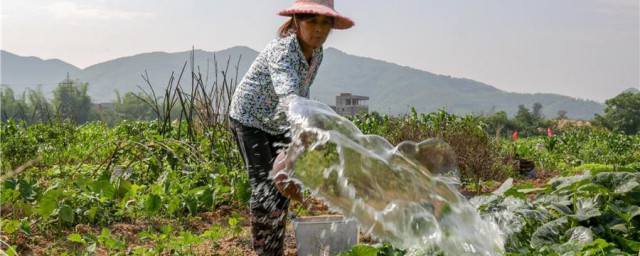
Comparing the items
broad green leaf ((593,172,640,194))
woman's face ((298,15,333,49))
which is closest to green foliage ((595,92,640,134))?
broad green leaf ((593,172,640,194))

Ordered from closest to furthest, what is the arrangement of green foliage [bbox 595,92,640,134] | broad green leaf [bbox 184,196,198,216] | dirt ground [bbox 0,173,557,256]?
dirt ground [bbox 0,173,557,256], broad green leaf [bbox 184,196,198,216], green foliage [bbox 595,92,640,134]

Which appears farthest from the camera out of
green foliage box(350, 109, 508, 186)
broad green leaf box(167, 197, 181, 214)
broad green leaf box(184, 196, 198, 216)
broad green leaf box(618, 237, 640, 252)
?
green foliage box(350, 109, 508, 186)

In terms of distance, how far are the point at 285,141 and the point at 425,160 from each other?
2.38 feet

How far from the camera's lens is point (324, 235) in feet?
11.8

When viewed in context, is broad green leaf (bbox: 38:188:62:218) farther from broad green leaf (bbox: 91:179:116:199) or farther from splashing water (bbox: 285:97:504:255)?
splashing water (bbox: 285:97:504:255)

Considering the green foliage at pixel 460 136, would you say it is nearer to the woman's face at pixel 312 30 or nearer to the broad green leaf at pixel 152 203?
the broad green leaf at pixel 152 203

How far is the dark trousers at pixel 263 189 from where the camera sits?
351 centimetres

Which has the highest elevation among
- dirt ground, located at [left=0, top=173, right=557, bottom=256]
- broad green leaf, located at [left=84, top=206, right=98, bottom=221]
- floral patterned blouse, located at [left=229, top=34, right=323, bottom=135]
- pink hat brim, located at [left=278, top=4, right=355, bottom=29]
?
pink hat brim, located at [left=278, top=4, right=355, bottom=29]

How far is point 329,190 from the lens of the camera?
2.97 meters

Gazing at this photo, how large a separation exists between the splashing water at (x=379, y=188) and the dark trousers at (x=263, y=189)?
597 mm

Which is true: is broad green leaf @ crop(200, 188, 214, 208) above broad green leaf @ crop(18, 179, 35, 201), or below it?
below

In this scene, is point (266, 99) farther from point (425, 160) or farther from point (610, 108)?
point (610, 108)

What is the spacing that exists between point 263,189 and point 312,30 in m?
0.88

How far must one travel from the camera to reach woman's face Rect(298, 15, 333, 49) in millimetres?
3160
